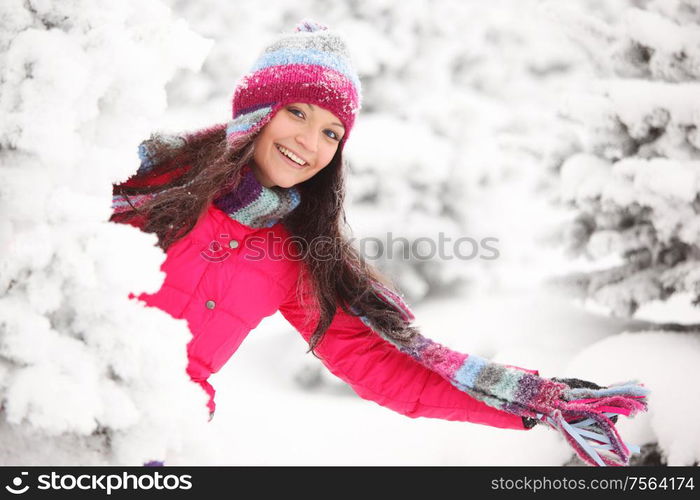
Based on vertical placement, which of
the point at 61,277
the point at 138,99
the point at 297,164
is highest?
the point at 297,164

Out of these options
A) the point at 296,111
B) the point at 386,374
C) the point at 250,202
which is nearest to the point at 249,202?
the point at 250,202

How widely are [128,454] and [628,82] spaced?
Result: 2818mm

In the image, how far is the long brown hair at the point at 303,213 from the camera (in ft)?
6.43

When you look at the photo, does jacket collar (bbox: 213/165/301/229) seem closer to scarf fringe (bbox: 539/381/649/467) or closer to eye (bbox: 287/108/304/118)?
eye (bbox: 287/108/304/118)

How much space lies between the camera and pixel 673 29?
9.37 feet

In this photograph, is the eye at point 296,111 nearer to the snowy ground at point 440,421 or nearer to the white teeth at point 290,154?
the white teeth at point 290,154

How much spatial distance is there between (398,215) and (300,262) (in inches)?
124

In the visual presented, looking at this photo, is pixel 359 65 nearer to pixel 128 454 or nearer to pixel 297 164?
pixel 297 164

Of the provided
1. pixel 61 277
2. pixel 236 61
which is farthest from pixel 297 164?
pixel 236 61

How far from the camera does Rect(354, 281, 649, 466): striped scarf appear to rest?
73.5 inches

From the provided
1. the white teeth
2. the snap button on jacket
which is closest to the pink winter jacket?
the snap button on jacket
